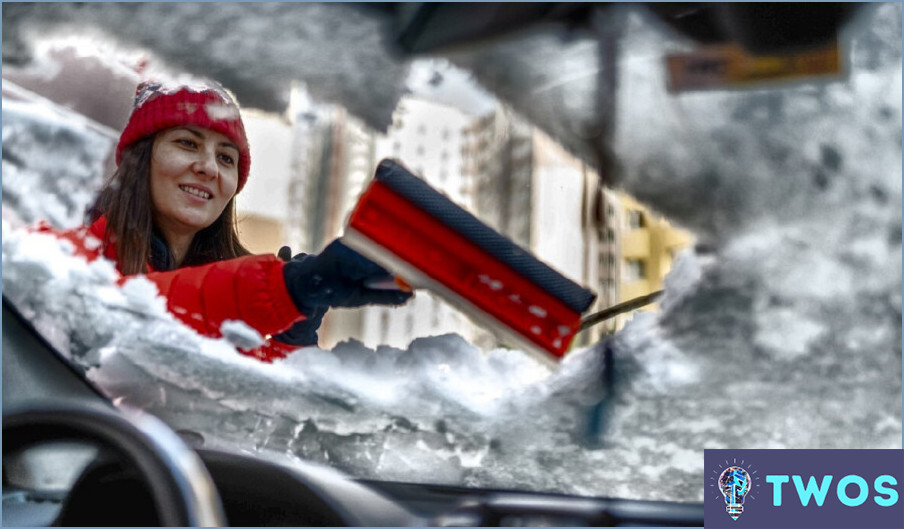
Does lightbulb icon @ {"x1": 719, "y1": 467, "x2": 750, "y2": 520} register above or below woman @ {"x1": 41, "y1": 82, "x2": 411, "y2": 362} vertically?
below

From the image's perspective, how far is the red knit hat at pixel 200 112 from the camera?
1984 mm

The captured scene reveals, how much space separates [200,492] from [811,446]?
1299mm

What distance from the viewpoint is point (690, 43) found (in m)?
1.93

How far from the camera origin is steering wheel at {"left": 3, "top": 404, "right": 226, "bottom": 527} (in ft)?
6.16

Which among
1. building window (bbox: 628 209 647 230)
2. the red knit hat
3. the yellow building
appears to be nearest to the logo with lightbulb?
the yellow building

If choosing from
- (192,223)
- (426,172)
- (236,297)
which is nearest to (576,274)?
(426,172)

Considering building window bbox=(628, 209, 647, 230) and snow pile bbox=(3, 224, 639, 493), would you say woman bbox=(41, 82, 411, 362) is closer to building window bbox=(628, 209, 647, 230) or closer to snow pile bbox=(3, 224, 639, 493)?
snow pile bbox=(3, 224, 639, 493)

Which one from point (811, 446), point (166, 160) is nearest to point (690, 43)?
point (811, 446)

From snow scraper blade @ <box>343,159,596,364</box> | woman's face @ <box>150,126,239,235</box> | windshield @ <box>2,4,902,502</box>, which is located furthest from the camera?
woman's face @ <box>150,126,239,235</box>

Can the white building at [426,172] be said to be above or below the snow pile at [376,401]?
above

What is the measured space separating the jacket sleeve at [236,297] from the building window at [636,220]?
0.75 metres

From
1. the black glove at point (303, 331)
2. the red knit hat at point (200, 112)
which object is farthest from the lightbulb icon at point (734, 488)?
the red knit hat at point (200, 112)

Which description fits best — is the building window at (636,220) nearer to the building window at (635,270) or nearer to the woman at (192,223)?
the building window at (635,270)

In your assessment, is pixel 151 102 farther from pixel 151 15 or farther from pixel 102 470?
pixel 102 470
